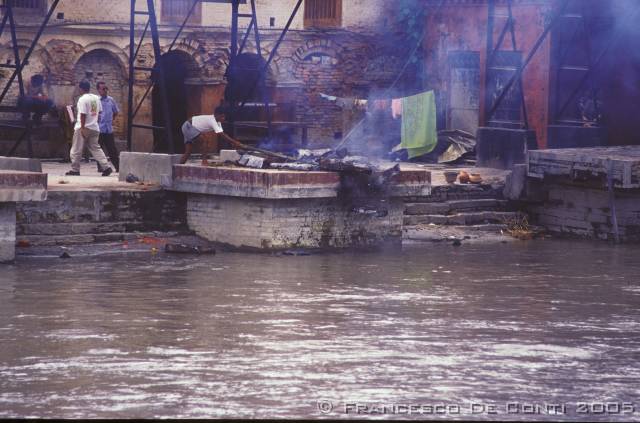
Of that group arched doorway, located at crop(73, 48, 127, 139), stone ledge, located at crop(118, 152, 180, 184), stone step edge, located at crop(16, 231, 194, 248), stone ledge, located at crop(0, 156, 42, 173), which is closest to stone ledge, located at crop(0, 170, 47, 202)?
stone step edge, located at crop(16, 231, 194, 248)

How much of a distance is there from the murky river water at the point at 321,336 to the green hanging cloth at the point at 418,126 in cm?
949

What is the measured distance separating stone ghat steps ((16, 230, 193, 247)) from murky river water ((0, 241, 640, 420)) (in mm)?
739

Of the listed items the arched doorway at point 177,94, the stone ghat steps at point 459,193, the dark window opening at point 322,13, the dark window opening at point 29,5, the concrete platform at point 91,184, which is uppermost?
the dark window opening at point 322,13

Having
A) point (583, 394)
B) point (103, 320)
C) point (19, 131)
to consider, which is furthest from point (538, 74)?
point (583, 394)

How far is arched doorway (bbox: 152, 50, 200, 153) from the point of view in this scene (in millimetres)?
30047

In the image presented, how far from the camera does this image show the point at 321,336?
12.3 m

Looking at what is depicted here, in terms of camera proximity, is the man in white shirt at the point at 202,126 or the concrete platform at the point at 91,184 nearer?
the concrete platform at the point at 91,184

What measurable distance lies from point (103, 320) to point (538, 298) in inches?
191

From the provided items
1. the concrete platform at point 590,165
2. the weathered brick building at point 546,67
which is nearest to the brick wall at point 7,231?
the concrete platform at point 590,165

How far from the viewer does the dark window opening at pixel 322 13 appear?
31.2 meters

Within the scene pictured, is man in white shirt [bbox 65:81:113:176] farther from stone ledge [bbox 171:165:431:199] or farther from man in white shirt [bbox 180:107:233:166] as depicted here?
stone ledge [bbox 171:165:431:199]

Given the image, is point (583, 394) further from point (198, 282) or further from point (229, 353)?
point (198, 282)

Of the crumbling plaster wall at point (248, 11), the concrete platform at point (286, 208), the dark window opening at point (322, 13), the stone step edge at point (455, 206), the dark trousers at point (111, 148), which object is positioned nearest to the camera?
the concrete platform at point (286, 208)

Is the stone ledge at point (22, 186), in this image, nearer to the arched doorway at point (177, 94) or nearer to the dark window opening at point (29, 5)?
the dark window opening at point (29, 5)
